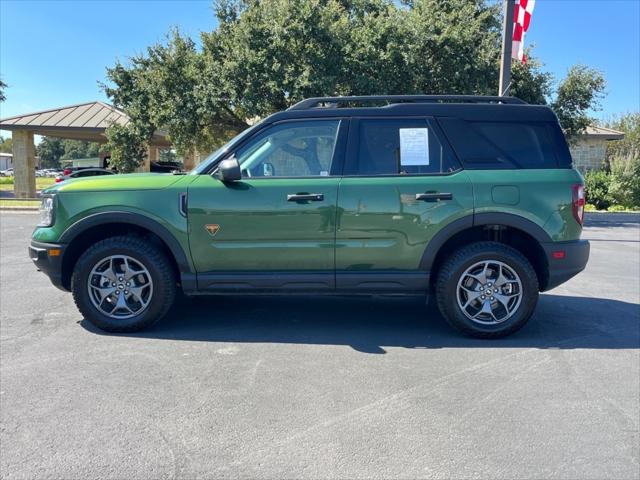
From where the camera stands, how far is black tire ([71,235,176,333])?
14.3 ft

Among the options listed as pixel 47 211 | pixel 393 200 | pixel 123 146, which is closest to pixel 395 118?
pixel 393 200

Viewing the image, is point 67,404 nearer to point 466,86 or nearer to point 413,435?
point 413,435

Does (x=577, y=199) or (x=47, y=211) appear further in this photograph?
(x=47, y=211)

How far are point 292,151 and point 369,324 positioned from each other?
1.87 meters

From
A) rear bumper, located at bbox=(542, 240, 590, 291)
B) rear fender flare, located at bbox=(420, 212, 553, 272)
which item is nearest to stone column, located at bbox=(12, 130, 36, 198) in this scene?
rear fender flare, located at bbox=(420, 212, 553, 272)

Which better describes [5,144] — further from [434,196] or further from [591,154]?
[434,196]

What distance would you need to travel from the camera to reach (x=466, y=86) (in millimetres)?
16094

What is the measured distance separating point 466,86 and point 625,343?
13.3 meters

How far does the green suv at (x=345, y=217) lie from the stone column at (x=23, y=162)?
22943 mm

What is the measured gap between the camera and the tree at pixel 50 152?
103 m

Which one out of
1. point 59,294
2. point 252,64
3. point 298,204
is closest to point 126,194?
point 298,204

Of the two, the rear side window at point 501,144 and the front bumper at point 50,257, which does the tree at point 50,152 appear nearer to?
the front bumper at point 50,257

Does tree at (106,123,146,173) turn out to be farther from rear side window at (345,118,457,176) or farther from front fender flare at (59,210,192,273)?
rear side window at (345,118,457,176)

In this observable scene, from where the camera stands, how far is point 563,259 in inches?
172
